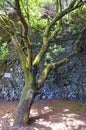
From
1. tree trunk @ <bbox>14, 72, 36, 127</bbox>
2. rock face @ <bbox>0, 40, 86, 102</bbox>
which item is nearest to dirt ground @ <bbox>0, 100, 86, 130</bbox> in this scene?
tree trunk @ <bbox>14, 72, 36, 127</bbox>

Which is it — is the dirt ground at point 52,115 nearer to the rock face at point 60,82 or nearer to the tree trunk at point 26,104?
the tree trunk at point 26,104

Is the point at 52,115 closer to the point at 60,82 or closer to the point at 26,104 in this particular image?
the point at 26,104

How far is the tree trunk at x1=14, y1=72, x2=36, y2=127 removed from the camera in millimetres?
6660

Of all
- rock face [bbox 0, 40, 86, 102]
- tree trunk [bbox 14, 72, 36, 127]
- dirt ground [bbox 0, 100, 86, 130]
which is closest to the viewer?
dirt ground [bbox 0, 100, 86, 130]

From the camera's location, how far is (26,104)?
6766 mm

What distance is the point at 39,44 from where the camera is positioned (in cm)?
983

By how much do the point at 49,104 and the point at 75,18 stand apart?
3645 millimetres

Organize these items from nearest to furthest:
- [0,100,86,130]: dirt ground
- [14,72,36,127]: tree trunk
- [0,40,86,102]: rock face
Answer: [0,100,86,130]: dirt ground
[14,72,36,127]: tree trunk
[0,40,86,102]: rock face

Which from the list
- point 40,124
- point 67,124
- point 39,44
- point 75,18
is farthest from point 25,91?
point 75,18

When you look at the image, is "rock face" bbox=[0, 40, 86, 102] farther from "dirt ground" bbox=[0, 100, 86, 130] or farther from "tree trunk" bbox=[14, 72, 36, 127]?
"tree trunk" bbox=[14, 72, 36, 127]

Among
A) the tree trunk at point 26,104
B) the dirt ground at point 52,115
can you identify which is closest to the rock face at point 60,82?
the dirt ground at point 52,115

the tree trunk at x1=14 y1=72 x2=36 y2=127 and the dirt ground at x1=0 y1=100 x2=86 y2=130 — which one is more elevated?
the tree trunk at x1=14 y1=72 x2=36 y2=127

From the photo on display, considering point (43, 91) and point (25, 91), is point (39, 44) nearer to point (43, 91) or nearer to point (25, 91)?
point (43, 91)

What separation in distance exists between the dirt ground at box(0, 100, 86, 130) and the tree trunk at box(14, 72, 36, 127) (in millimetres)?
207
